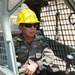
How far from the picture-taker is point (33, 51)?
2572 millimetres

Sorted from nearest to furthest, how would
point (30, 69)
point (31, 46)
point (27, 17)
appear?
point (30, 69), point (27, 17), point (31, 46)

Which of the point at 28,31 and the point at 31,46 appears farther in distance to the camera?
the point at 31,46

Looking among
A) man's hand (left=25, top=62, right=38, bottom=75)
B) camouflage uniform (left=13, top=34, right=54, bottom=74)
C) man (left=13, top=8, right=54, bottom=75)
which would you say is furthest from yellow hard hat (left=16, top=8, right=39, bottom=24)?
man's hand (left=25, top=62, right=38, bottom=75)

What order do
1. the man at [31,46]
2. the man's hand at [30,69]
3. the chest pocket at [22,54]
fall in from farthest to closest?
the chest pocket at [22,54]
the man at [31,46]
the man's hand at [30,69]

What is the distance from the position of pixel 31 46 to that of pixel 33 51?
0.06 meters

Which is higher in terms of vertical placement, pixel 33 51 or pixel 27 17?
pixel 27 17

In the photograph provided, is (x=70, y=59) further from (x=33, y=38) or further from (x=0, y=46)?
(x=0, y=46)

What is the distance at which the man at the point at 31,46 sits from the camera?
2.42 metres

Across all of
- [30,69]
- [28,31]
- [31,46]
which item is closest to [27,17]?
[28,31]

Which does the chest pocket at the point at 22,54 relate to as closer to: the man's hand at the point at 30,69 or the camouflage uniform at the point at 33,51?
the camouflage uniform at the point at 33,51

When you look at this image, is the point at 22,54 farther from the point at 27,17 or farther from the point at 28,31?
the point at 27,17

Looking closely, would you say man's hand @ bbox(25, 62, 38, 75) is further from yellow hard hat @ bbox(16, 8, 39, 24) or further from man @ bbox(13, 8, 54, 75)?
yellow hard hat @ bbox(16, 8, 39, 24)

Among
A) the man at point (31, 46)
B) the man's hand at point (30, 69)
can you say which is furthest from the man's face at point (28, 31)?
the man's hand at point (30, 69)

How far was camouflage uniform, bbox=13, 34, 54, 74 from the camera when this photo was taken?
243 centimetres
